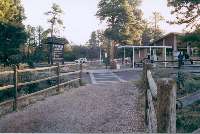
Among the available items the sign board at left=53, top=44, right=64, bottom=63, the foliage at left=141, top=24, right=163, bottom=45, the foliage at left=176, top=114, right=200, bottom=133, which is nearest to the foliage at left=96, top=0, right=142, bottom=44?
the sign board at left=53, top=44, right=64, bottom=63

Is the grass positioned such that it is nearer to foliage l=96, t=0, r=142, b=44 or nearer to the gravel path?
the gravel path

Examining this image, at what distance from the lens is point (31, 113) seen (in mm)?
10703

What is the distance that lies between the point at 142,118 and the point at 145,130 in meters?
1.48

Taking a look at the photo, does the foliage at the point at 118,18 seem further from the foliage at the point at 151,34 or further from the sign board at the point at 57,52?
the foliage at the point at 151,34

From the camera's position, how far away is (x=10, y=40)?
3309cm

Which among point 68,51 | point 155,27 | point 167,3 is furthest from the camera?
point 155,27

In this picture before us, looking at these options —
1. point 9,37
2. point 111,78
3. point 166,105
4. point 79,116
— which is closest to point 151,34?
point 9,37

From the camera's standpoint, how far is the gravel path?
870 cm

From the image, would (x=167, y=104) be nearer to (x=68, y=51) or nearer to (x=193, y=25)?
(x=193, y=25)

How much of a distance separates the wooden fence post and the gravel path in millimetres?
4623

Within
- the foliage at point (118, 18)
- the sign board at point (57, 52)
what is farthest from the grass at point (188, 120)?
the foliage at point (118, 18)

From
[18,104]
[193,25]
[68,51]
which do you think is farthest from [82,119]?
[68,51]

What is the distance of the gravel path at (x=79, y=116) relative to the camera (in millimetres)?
8703

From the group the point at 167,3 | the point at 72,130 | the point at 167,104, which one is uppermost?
the point at 167,3
